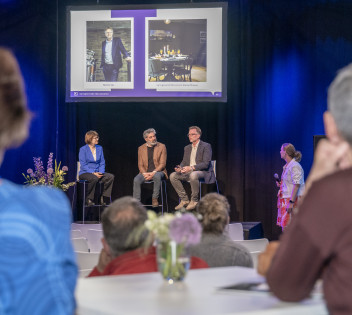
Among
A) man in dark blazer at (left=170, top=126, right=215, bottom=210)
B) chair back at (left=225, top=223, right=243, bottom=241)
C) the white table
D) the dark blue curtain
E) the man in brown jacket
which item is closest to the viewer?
the white table

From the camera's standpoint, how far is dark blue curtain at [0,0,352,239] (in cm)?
915

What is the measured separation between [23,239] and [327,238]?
60 centimetres

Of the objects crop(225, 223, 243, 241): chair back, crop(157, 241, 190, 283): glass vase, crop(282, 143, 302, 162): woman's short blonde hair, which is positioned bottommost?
crop(225, 223, 243, 241): chair back

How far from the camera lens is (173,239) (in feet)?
5.90

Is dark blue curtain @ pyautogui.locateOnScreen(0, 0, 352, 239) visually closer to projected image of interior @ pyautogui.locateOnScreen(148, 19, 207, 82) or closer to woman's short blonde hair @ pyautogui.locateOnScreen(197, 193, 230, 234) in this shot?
projected image of interior @ pyautogui.locateOnScreen(148, 19, 207, 82)

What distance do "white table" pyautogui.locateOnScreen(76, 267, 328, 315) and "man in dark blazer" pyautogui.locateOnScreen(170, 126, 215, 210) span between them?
666 centimetres

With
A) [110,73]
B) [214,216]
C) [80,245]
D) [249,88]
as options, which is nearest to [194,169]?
[249,88]

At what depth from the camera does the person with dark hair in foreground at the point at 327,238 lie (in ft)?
3.85

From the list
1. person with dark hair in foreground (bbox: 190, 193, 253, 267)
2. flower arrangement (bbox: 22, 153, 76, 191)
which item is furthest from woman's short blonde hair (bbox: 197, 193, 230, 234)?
flower arrangement (bbox: 22, 153, 76, 191)

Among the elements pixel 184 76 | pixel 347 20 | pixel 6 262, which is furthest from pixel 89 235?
pixel 347 20

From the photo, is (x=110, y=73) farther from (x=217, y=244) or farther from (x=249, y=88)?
(x=217, y=244)

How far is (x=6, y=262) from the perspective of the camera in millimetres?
1148

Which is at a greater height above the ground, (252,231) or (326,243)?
(326,243)

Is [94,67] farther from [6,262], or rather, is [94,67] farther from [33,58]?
[6,262]
